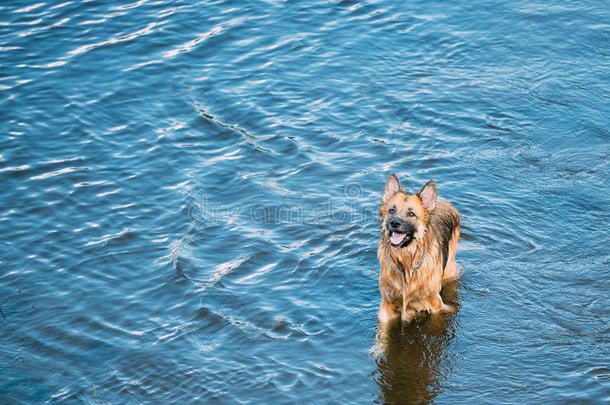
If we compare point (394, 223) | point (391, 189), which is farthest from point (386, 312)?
point (391, 189)

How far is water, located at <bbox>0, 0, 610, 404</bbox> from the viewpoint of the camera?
788cm

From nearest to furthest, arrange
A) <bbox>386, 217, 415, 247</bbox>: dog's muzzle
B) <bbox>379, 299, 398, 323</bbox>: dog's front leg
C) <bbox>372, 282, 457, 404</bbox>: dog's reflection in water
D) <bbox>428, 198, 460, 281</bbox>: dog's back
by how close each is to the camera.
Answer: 1. <bbox>372, 282, 457, 404</bbox>: dog's reflection in water
2. <bbox>386, 217, 415, 247</bbox>: dog's muzzle
3. <bbox>379, 299, 398, 323</bbox>: dog's front leg
4. <bbox>428, 198, 460, 281</bbox>: dog's back

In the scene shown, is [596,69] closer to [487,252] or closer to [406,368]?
[487,252]

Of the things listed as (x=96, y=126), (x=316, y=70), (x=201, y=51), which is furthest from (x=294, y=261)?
(x=201, y=51)

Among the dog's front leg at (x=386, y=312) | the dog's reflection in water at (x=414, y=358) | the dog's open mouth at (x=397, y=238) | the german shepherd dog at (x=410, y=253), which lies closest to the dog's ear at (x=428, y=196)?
the german shepherd dog at (x=410, y=253)

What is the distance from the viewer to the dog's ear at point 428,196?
814cm

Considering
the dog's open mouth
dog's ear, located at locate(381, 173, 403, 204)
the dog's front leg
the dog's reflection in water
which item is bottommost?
the dog's reflection in water

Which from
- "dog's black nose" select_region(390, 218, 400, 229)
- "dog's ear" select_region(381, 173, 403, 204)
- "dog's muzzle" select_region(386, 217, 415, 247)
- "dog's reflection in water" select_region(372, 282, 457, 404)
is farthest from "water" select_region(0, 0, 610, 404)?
"dog's ear" select_region(381, 173, 403, 204)

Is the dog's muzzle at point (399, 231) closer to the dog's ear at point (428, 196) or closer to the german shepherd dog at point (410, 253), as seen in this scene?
the german shepherd dog at point (410, 253)

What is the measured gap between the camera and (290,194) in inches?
436

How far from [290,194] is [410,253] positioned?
315cm

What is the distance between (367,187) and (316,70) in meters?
4.06

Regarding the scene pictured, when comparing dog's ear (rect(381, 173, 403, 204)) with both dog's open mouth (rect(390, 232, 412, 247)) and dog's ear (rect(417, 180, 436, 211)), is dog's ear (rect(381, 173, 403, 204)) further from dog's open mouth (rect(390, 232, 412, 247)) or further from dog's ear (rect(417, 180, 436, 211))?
dog's open mouth (rect(390, 232, 412, 247))

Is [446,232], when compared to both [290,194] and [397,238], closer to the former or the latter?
[397,238]
